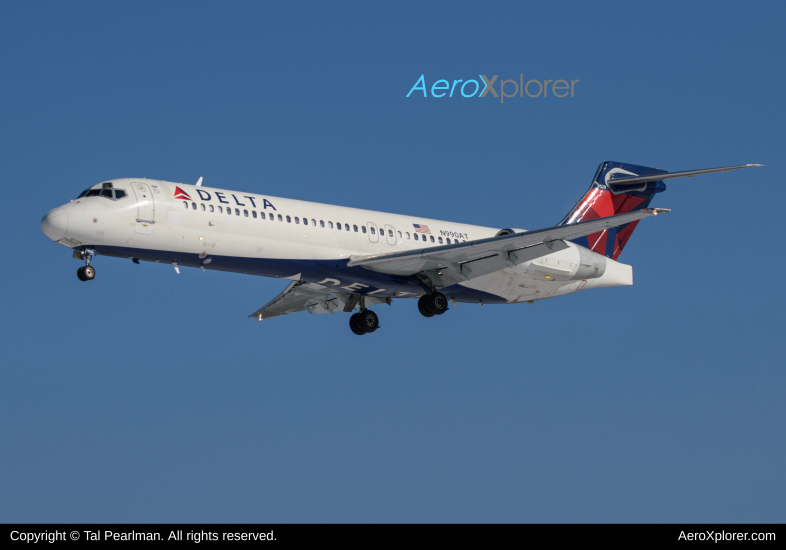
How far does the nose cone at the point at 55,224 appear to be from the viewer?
2159cm

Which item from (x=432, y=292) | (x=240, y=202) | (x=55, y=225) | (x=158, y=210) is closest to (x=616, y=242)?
(x=432, y=292)

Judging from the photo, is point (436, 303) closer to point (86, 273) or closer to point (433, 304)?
point (433, 304)

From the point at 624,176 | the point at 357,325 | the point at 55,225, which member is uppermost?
the point at 624,176

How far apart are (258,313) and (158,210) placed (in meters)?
7.92

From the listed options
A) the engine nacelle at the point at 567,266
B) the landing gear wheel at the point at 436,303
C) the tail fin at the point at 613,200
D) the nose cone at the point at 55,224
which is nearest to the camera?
the nose cone at the point at 55,224

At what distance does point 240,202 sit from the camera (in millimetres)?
23625

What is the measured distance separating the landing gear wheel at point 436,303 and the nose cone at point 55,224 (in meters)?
9.77

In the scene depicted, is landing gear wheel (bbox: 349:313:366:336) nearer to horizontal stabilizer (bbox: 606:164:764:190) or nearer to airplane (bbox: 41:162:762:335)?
airplane (bbox: 41:162:762:335)

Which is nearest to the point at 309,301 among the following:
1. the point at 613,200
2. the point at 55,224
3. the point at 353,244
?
the point at 353,244

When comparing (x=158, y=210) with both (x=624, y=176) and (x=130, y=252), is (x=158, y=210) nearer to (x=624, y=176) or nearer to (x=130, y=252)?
(x=130, y=252)

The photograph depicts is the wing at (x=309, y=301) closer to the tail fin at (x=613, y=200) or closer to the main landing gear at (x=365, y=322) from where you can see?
the main landing gear at (x=365, y=322)

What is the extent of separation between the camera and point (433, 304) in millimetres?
26484

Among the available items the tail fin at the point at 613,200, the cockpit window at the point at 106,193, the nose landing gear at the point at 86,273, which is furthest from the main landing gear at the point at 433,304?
the nose landing gear at the point at 86,273

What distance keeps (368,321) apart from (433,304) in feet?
7.45
